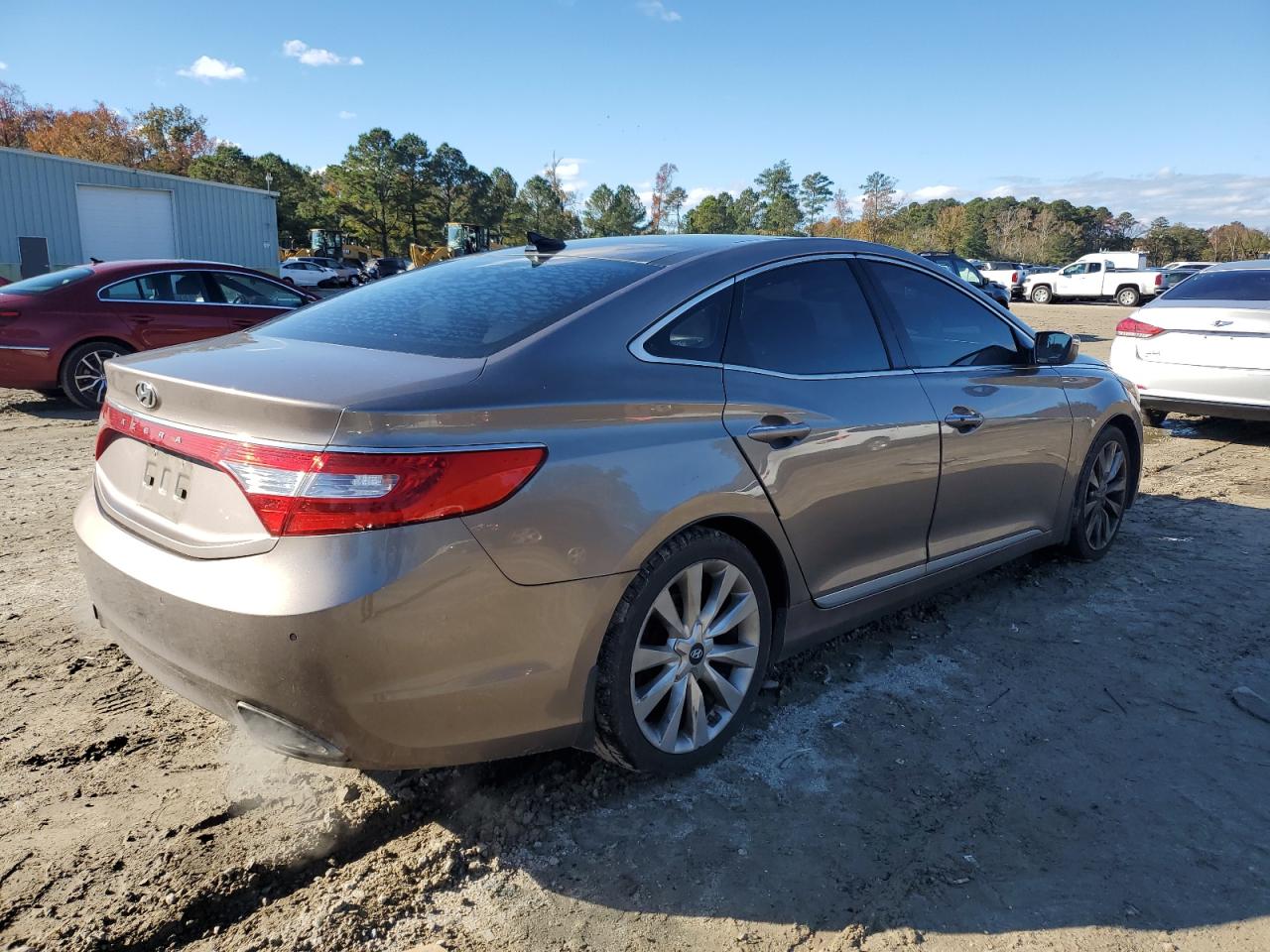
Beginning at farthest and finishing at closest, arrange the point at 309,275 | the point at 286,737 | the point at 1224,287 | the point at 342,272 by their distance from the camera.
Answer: the point at 342,272 < the point at 309,275 < the point at 1224,287 < the point at 286,737

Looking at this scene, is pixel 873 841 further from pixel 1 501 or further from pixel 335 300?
pixel 1 501

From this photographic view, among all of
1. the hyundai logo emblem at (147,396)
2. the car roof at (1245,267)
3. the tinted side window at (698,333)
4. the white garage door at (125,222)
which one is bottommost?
the hyundai logo emblem at (147,396)

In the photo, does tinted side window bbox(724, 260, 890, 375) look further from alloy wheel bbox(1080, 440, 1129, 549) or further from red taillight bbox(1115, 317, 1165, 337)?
red taillight bbox(1115, 317, 1165, 337)

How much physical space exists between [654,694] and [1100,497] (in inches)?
129

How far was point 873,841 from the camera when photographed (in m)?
2.47

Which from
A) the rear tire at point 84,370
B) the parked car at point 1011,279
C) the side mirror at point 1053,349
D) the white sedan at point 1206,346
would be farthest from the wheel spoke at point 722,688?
the parked car at point 1011,279

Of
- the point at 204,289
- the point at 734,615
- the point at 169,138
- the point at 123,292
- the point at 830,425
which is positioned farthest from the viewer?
the point at 169,138

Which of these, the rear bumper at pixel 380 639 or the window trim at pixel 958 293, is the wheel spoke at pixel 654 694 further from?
the window trim at pixel 958 293

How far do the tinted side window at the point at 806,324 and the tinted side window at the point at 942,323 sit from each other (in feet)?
0.73

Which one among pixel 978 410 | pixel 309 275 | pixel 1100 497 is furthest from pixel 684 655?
pixel 309 275

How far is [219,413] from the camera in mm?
2186

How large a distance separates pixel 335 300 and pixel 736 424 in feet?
5.31

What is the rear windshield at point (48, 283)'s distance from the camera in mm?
8648

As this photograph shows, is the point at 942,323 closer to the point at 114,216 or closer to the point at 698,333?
the point at 698,333
